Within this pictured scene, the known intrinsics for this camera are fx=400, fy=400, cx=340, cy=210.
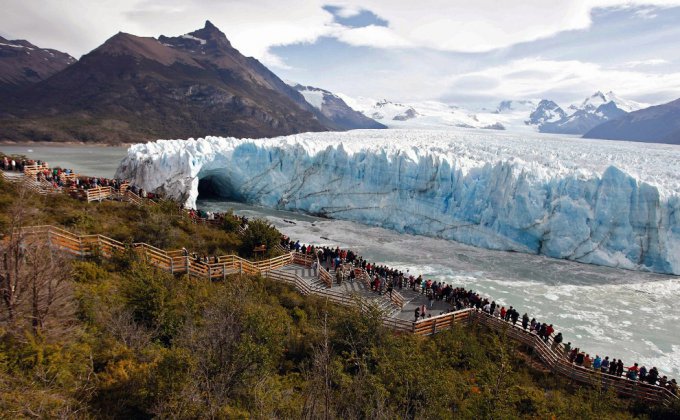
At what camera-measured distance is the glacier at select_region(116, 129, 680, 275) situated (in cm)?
2183

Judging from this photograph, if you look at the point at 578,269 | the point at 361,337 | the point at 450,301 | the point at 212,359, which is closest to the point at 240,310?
the point at 212,359

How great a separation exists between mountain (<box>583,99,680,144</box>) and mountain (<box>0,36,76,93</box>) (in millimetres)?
203566

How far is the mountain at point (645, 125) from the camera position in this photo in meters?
130

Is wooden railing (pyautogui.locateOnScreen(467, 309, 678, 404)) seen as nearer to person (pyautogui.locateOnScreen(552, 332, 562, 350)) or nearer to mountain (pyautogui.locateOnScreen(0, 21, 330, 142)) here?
person (pyautogui.locateOnScreen(552, 332, 562, 350))

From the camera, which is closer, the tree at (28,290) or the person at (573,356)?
the tree at (28,290)

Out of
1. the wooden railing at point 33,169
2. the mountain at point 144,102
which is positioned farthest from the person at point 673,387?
the mountain at point 144,102

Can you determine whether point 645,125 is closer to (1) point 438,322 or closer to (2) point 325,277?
(1) point 438,322

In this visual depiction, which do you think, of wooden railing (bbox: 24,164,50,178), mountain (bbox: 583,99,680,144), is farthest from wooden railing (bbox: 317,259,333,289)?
mountain (bbox: 583,99,680,144)

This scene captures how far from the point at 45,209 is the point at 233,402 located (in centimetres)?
1345

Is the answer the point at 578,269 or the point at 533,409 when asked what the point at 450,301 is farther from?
the point at 578,269

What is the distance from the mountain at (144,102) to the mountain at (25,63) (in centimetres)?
3349

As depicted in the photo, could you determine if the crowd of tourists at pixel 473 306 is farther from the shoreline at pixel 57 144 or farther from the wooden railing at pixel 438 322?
the shoreline at pixel 57 144

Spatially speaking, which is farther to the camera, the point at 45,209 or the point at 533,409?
the point at 45,209

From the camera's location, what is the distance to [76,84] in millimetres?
113562
